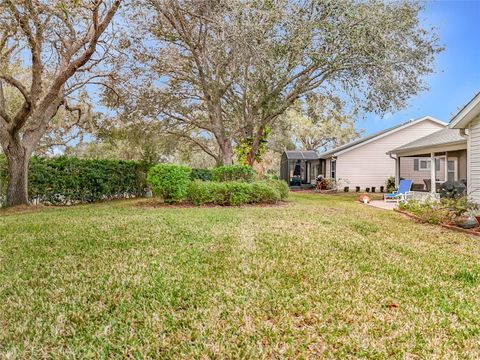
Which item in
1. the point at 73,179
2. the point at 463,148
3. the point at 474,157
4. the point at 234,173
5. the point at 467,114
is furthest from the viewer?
the point at 234,173

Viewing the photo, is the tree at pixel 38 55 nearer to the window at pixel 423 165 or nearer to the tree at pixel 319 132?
the window at pixel 423 165

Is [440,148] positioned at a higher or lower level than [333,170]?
higher

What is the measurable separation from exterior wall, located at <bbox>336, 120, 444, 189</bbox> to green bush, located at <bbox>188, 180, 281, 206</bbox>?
12.9m

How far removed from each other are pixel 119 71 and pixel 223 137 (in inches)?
229

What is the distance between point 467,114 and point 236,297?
994 centimetres

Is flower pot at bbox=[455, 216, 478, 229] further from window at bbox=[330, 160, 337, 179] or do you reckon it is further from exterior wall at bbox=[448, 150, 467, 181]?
window at bbox=[330, 160, 337, 179]

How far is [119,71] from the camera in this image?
1545 centimetres

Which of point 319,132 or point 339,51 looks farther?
point 319,132

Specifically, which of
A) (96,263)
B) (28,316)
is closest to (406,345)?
(28,316)

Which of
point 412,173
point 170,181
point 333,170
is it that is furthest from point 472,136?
point 333,170

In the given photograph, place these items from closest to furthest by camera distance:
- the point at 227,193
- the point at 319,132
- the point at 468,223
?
the point at 468,223 < the point at 227,193 < the point at 319,132

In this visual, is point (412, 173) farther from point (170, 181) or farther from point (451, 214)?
point (170, 181)

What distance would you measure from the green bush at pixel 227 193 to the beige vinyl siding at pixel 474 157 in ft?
21.0

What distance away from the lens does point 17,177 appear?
1178 cm
